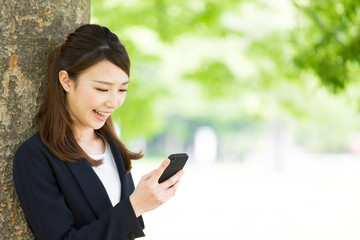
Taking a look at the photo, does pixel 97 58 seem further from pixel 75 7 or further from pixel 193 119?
pixel 193 119

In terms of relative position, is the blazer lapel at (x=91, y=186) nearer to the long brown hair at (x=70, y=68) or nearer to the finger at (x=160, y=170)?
the long brown hair at (x=70, y=68)

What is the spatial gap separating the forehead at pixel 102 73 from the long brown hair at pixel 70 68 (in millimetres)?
15

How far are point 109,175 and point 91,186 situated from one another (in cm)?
20

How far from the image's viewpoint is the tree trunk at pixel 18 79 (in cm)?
207

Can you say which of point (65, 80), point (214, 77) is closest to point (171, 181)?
point (65, 80)

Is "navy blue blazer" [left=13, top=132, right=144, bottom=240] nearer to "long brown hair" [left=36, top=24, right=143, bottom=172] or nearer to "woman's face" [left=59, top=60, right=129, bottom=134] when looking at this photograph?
"long brown hair" [left=36, top=24, right=143, bottom=172]

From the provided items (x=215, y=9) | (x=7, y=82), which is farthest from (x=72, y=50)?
(x=215, y=9)

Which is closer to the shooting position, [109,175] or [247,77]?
[109,175]

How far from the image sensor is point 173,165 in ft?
6.12

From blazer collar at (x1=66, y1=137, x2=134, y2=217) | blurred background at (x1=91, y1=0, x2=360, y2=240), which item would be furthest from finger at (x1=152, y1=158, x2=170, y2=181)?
blurred background at (x1=91, y1=0, x2=360, y2=240)

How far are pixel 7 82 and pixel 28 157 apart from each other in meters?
0.37

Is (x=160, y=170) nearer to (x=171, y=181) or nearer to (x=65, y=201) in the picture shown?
(x=171, y=181)

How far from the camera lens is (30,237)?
2.11 m

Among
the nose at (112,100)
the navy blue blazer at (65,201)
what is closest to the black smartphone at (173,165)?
the navy blue blazer at (65,201)
